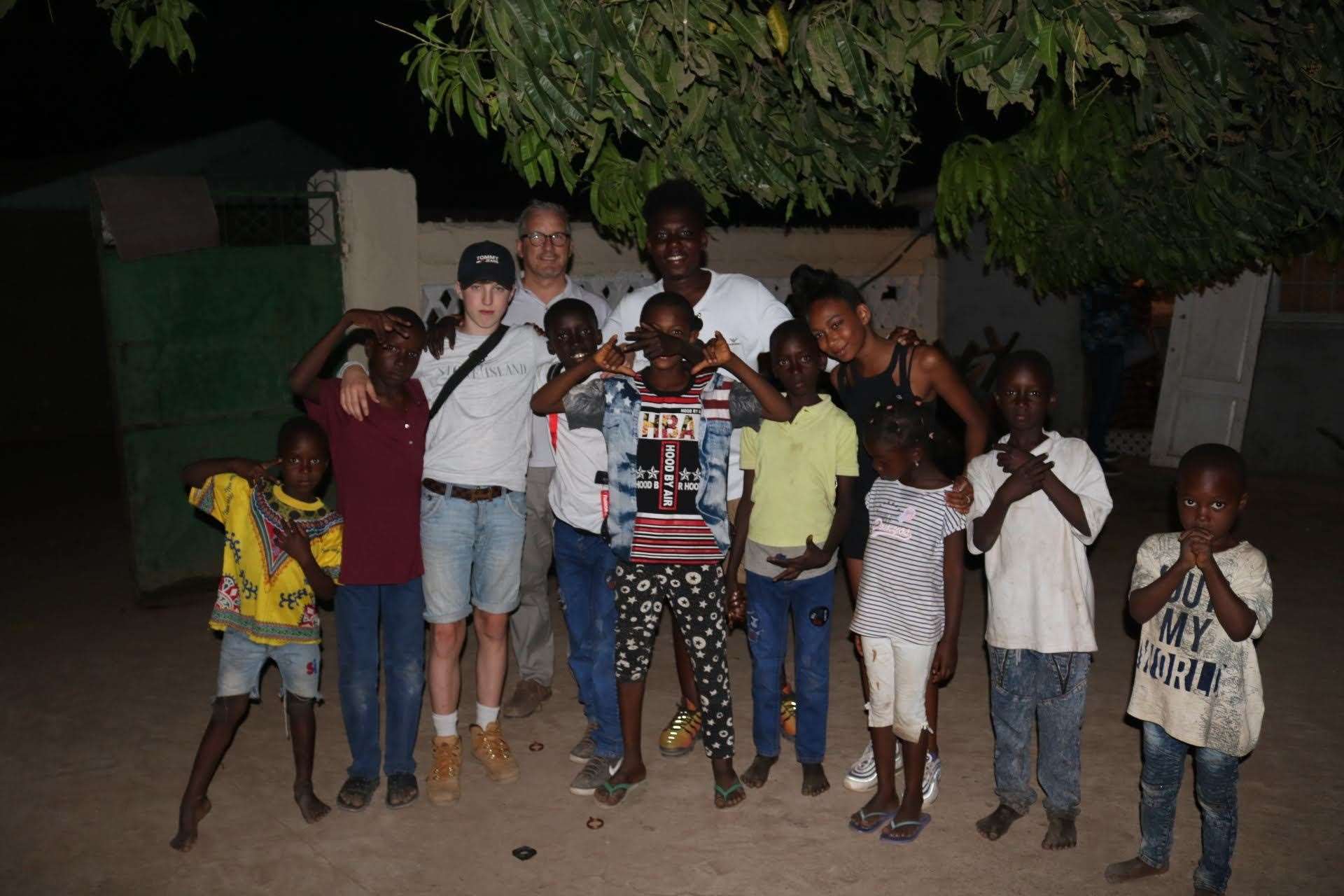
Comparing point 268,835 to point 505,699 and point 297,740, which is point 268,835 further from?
point 505,699

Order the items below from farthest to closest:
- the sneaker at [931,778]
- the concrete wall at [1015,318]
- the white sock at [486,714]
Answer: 1. the concrete wall at [1015,318]
2. the white sock at [486,714]
3. the sneaker at [931,778]

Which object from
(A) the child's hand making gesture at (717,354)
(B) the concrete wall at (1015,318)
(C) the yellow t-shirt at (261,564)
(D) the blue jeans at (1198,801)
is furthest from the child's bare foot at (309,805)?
(B) the concrete wall at (1015,318)

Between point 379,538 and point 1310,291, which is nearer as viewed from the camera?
point 379,538

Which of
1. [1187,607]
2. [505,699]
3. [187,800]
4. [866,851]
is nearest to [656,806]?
[866,851]

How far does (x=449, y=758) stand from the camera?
4449 millimetres

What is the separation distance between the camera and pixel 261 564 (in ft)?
13.4

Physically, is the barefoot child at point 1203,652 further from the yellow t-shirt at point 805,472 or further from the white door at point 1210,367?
the white door at point 1210,367

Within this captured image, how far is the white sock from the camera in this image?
463 cm

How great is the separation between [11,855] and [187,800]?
0.57 metres

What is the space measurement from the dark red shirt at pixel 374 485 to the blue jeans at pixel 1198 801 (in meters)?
2.52

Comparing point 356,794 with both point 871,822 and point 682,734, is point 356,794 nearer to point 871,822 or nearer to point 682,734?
point 682,734

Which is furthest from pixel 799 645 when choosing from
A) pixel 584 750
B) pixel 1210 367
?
pixel 1210 367

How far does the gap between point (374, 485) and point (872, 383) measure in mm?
1805

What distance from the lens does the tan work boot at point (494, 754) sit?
14.8 ft
